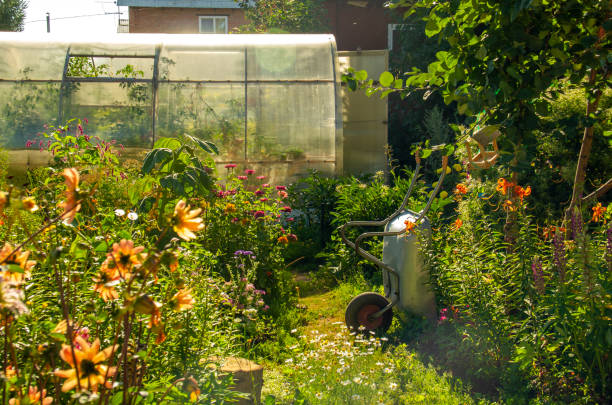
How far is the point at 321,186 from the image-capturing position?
744cm

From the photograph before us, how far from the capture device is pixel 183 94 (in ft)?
26.6

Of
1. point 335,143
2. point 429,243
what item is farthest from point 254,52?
point 429,243

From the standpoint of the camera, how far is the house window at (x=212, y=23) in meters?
18.6

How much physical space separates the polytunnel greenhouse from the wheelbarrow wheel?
4.13 metres

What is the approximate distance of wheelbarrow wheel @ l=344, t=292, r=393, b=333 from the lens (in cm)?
421

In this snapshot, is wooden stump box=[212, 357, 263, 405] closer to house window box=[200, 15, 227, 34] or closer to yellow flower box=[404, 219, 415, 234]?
yellow flower box=[404, 219, 415, 234]

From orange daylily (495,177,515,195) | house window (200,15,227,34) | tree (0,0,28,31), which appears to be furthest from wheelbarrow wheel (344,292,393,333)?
house window (200,15,227,34)

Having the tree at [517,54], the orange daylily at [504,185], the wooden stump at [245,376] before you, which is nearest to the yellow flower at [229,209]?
the wooden stump at [245,376]

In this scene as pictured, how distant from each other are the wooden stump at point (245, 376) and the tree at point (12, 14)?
16.2 m

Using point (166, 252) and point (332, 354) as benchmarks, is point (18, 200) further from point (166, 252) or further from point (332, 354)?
point (332, 354)

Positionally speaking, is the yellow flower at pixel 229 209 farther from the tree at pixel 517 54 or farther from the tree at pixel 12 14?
the tree at pixel 12 14

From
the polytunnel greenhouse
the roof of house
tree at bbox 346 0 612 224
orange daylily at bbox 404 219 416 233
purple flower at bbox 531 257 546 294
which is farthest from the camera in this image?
the roof of house

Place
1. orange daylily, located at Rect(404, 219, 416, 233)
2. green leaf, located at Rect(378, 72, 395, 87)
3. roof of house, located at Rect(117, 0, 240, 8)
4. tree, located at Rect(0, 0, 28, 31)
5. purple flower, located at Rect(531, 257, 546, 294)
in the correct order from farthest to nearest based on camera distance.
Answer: roof of house, located at Rect(117, 0, 240, 8) < tree, located at Rect(0, 0, 28, 31) < orange daylily, located at Rect(404, 219, 416, 233) < green leaf, located at Rect(378, 72, 395, 87) < purple flower, located at Rect(531, 257, 546, 294)

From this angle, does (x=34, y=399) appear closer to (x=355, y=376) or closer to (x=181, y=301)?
(x=181, y=301)
